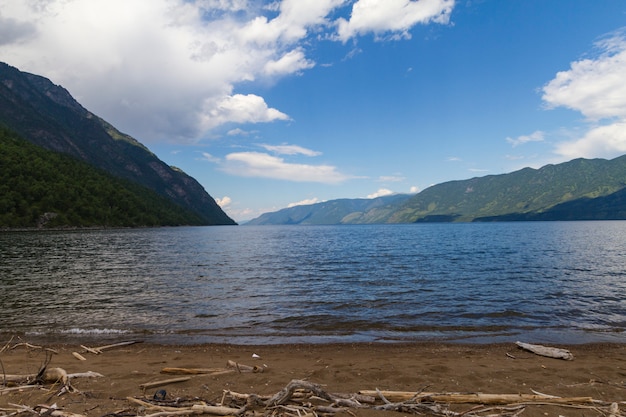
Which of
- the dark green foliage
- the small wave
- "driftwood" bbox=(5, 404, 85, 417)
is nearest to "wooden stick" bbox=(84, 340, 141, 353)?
the small wave

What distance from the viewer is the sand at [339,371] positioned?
948 cm

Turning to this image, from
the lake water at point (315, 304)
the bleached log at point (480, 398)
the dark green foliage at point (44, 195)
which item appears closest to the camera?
the bleached log at point (480, 398)

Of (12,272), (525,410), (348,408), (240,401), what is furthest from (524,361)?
(12,272)

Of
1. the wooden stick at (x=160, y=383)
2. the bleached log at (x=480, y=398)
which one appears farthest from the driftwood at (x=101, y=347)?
the bleached log at (x=480, y=398)

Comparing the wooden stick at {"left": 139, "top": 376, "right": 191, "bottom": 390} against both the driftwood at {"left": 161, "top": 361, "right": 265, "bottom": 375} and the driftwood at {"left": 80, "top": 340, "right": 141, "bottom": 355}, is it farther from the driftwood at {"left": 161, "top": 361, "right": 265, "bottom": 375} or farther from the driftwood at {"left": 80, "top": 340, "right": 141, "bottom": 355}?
the driftwood at {"left": 80, "top": 340, "right": 141, "bottom": 355}

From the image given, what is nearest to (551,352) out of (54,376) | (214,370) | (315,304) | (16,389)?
(214,370)

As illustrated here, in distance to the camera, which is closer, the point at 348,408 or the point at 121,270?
the point at 348,408

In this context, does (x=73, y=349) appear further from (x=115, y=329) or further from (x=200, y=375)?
(x=200, y=375)

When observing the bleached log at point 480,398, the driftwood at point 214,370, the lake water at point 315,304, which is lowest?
the lake water at point 315,304

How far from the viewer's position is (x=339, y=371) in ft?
41.4

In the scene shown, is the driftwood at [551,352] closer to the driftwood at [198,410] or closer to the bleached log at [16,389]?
the driftwood at [198,410]

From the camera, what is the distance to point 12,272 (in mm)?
39750

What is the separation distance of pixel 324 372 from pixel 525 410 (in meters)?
6.56

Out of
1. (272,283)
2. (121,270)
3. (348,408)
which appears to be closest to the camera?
(348,408)
